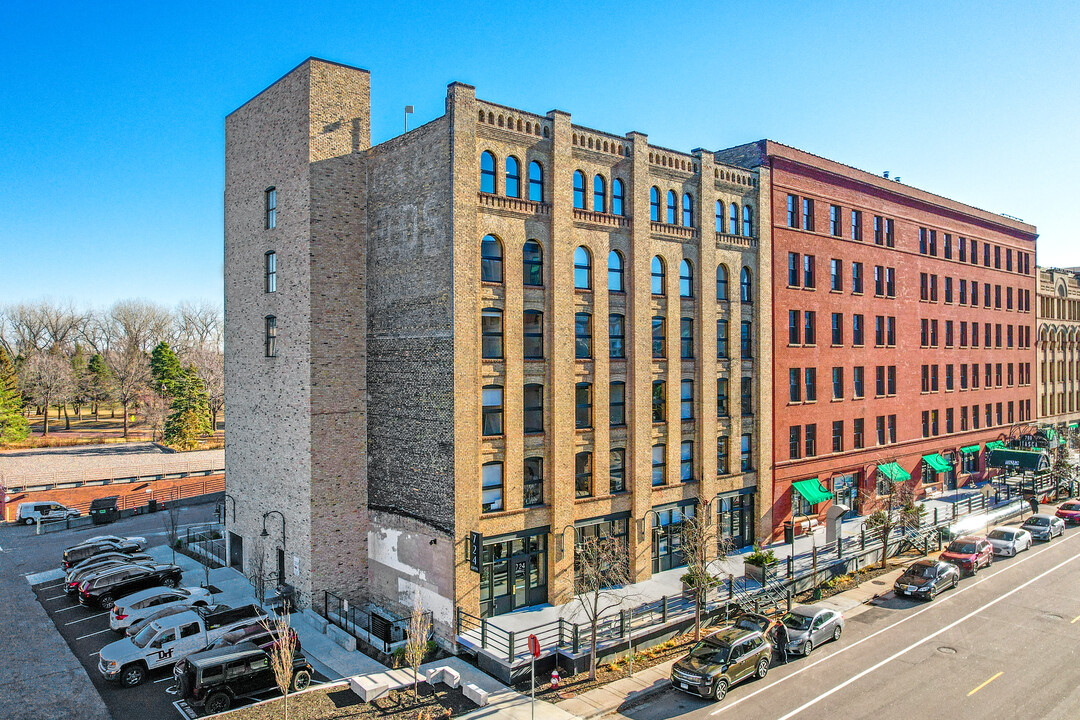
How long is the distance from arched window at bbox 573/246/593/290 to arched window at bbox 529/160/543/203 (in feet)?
9.02

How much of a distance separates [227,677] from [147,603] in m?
8.41

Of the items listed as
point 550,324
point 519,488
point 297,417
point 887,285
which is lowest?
point 519,488

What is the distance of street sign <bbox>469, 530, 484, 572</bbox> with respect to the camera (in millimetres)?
24325

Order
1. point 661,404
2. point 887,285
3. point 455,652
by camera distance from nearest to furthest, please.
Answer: point 455,652 → point 661,404 → point 887,285

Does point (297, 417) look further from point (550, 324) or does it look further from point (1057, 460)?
point (1057, 460)

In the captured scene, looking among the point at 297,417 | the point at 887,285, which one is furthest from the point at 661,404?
the point at 887,285

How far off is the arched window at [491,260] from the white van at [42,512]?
130 ft

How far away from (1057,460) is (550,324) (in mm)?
45330

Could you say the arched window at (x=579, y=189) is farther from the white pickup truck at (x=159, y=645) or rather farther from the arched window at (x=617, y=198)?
the white pickup truck at (x=159, y=645)

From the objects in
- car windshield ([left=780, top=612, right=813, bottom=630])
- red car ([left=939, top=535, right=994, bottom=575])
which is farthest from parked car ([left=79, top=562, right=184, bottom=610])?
red car ([left=939, top=535, right=994, bottom=575])

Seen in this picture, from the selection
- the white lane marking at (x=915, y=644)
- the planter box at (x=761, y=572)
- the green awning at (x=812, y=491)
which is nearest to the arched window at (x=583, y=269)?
the planter box at (x=761, y=572)

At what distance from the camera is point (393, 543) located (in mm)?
27781

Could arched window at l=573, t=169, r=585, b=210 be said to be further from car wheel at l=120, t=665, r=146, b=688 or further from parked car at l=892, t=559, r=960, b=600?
car wheel at l=120, t=665, r=146, b=688

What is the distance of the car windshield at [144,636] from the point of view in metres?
22.4
